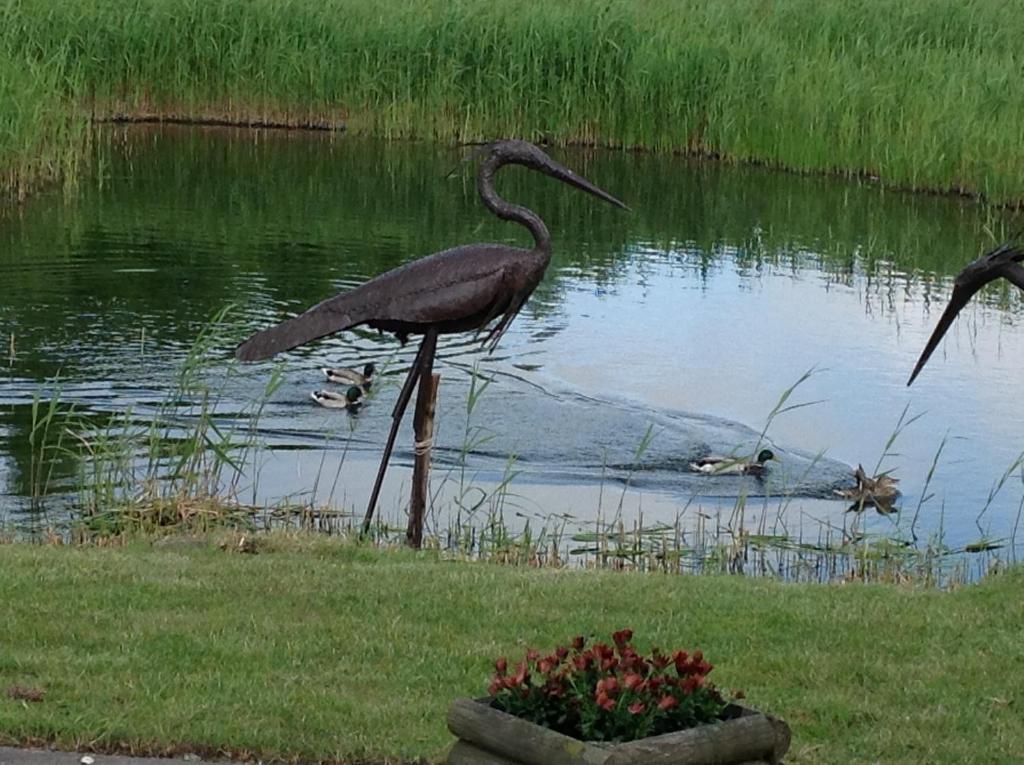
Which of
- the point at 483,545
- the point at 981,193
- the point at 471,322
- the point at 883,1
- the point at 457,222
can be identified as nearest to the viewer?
the point at 471,322

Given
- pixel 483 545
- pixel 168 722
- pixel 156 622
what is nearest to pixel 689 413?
pixel 483 545

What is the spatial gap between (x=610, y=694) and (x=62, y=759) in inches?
63.0

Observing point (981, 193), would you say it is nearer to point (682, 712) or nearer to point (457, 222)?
point (457, 222)

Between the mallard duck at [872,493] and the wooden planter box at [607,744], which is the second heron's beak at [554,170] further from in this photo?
the wooden planter box at [607,744]

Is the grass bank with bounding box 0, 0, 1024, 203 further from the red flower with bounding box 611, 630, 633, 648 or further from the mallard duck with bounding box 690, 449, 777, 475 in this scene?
the red flower with bounding box 611, 630, 633, 648

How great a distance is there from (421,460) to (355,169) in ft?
45.5

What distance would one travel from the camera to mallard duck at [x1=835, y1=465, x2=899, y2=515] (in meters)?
10.7

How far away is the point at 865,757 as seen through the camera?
5266mm

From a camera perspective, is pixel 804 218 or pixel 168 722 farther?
pixel 804 218

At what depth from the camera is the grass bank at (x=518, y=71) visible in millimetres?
22453

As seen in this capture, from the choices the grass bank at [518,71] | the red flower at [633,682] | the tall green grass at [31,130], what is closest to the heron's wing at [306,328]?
the red flower at [633,682]

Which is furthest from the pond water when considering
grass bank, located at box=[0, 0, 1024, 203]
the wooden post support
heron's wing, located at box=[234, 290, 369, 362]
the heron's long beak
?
the heron's long beak

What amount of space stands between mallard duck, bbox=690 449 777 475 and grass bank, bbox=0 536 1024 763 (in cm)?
367

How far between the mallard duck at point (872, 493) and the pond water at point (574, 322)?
100mm
